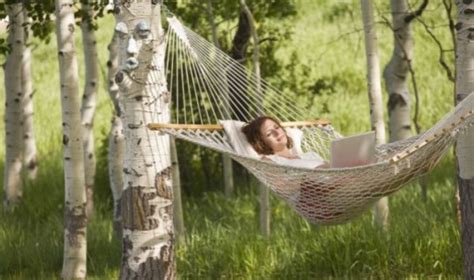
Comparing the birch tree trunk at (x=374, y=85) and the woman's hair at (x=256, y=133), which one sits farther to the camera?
the birch tree trunk at (x=374, y=85)

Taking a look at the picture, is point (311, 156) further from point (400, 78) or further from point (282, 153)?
point (400, 78)

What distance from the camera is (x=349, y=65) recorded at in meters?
14.5

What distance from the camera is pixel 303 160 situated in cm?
554

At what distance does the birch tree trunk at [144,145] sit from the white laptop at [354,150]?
0.76 meters

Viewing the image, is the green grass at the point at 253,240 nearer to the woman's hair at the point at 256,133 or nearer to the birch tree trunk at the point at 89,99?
the birch tree trunk at the point at 89,99

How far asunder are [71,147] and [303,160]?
4.86ft

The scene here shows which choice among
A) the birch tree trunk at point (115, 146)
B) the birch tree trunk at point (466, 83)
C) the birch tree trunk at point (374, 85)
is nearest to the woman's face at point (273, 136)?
the birch tree trunk at point (374, 85)

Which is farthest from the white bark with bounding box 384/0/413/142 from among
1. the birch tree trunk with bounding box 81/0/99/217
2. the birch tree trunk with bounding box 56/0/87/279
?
the birch tree trunk with bounding box 56/0/87/279

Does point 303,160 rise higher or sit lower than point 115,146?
lower

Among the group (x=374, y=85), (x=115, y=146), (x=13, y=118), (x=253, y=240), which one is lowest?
(x=253, y=240)

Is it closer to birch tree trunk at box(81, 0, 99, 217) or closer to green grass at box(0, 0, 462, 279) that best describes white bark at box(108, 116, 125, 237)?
green grass at box(0, 0, 462, 279)

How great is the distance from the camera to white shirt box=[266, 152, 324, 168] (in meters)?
5.48

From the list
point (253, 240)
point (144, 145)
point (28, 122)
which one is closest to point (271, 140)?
point (253, 240)

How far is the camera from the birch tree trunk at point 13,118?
28.7 ft
